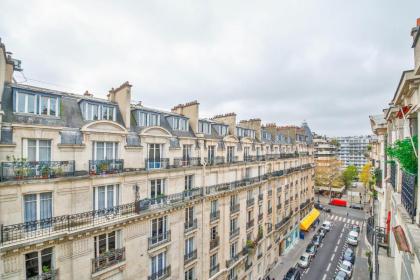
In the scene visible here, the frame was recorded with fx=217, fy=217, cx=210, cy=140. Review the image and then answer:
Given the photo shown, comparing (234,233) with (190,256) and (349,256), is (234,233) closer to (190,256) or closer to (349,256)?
(190,256)

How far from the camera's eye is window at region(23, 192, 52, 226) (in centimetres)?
1020

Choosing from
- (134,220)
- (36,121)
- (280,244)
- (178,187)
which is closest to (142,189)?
(134,220)

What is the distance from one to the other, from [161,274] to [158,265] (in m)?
0.66

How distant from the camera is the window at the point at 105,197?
40.9 feet

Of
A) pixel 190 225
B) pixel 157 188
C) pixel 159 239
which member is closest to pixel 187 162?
pixel 157 188

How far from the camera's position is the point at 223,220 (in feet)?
66.8

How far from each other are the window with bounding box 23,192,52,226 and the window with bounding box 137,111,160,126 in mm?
7073

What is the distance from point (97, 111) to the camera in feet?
44.5

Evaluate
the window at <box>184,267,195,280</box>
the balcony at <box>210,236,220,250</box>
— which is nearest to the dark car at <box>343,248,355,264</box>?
the balcony at <box>210,236,220,250</box>

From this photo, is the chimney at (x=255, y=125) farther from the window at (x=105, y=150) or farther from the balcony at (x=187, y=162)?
the window at (x=105, y=150)

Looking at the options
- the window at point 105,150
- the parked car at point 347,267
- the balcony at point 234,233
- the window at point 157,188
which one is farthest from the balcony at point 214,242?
the parked car at point 347,267

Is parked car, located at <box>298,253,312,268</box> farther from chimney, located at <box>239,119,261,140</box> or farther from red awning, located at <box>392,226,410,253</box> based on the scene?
red awning, located at <box>392,226,410,253</box>

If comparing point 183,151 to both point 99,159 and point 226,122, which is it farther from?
point 226,122

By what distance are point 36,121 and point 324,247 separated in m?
40.4
